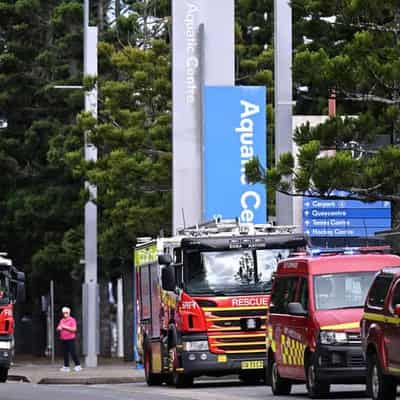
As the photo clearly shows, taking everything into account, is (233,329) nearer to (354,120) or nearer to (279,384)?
(279,384)

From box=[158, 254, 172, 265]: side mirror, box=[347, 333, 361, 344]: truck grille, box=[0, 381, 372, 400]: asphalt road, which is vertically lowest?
box=[0, 381, 372, 400]: asphalt road

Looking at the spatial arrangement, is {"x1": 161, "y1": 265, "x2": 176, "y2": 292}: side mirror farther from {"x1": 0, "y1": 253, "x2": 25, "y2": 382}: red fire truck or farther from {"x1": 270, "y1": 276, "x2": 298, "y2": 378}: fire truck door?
{"x1": 0, "y1": 253, "x2": 25, "y2": 382}: red fire truck

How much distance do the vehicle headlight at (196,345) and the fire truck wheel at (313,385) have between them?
16.8ft

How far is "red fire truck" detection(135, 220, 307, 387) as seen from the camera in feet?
97.7

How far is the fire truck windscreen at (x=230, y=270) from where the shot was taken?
2981cm

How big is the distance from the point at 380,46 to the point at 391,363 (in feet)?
36.6

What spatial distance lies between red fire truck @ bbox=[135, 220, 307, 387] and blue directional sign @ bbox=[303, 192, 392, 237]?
10.2 meters

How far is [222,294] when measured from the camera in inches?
1173

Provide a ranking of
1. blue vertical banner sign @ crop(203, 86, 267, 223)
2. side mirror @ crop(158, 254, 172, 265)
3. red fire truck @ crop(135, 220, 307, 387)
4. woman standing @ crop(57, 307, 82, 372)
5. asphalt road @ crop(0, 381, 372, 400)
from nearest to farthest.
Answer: asphalt road @ crop(0, 381, 372, 400) → side mirror @ crop(158, 254, 172, 265) → red fire truck @ crop(135, 220, 307, 387) → blue vertical banner sign @ crop(203, 86, 267, 223) → woman standing @ crop(57, 307, 82, 372)

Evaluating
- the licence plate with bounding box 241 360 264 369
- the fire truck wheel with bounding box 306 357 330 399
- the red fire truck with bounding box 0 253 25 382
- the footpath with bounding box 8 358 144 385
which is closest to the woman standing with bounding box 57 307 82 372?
the footpath with bounding box 8 358 144 385

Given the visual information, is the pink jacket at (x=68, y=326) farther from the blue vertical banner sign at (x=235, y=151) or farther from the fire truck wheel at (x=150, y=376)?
the fire truck wheel at (x=150, y=376)

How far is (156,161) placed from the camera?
45.4 meters

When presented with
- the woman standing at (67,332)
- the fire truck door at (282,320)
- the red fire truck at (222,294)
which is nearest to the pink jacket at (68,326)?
the woman standing at (67,332)

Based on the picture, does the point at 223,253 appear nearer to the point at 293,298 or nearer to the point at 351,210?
the point at 293,298
